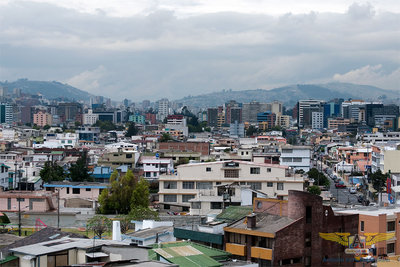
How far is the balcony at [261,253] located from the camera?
1280cm

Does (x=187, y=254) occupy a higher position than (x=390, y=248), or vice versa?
(x=187, y=254)

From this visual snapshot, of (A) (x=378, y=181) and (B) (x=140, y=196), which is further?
(A) (x=378, y=181)

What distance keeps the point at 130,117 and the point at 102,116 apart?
560 cm

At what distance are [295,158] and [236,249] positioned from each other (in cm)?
2897

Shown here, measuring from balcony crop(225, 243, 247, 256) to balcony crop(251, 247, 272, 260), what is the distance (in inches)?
8.2

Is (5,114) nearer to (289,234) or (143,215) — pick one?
(143,215)

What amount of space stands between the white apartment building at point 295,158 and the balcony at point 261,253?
28.5 metres

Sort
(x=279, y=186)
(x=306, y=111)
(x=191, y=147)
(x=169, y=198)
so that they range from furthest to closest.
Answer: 1. (x=306, y=111)
2. (x=191, y=147)
3. (x=169, y=198)
4. (x=279, y=186)

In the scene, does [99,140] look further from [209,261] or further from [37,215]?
[209,261]

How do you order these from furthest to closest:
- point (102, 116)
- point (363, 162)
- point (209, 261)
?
point (102, 116) < point (363, 162) < point (209, 261)

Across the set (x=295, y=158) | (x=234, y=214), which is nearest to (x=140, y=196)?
(x=234, y=214)

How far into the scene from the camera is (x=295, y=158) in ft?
137

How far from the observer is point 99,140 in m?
80.7

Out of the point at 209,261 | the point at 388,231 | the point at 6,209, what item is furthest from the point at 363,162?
the point at 209,261
